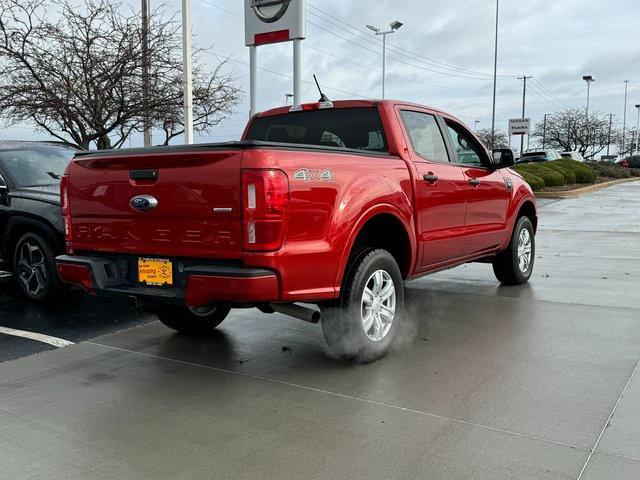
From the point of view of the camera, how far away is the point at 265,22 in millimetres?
10820

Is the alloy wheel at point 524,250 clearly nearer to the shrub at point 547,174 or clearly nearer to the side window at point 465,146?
the side window at point 465,146

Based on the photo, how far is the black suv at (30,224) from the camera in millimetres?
6297

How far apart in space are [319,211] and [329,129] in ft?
5.32

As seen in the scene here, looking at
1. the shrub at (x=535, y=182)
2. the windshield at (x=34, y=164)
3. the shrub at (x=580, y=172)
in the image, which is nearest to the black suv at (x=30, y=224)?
the windshield at (x=34, y=164)

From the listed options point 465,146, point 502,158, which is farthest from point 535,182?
point 465,146

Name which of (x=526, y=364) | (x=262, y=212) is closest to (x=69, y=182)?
(x=262, y=212)

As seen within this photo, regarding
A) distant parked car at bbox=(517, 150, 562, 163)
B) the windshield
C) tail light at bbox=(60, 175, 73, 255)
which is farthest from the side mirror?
distant parked car at bbox=(517, 150, 562, 163)

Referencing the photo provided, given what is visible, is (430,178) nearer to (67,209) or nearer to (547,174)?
(67,209)

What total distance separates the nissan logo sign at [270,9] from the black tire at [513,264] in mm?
5770

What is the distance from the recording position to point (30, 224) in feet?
21.2

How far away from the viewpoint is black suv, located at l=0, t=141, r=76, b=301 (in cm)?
630

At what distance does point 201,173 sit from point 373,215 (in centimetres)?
127

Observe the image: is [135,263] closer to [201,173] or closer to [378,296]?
[201,173]

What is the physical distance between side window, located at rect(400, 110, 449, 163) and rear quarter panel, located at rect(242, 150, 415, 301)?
0.91 metres
